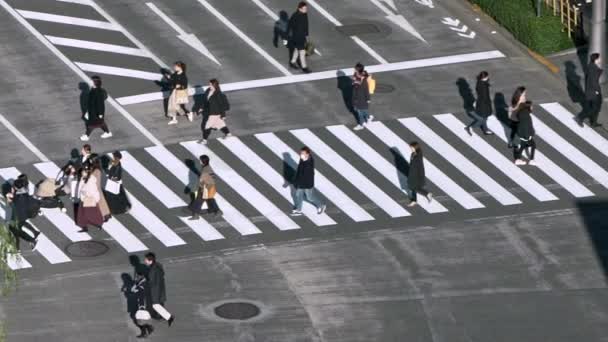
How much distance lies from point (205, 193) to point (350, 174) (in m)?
3.86

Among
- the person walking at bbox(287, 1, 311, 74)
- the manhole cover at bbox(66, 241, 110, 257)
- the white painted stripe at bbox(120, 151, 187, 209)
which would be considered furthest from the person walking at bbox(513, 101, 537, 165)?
the manhole cover at bbox(66, 241, 110, 257)

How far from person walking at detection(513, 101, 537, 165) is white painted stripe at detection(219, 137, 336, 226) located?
199 inches

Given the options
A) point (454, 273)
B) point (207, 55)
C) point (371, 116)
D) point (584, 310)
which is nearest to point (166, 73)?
point (207, 55)

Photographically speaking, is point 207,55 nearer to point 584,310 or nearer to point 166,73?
point 166,73

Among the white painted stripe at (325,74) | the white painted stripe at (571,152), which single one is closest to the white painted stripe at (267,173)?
the white painted stripe at (325,74)

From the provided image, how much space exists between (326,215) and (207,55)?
9342 millimetres

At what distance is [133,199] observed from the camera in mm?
37531

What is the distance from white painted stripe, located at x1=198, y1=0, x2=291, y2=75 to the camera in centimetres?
4422

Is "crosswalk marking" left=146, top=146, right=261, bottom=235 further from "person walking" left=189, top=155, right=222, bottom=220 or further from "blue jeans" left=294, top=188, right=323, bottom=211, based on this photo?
"blue jeans" left=294, top=188, right=323, bottom=211

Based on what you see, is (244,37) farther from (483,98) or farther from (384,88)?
(483,98)

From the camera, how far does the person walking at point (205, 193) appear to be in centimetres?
3628

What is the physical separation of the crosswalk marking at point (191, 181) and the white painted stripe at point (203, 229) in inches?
17.9

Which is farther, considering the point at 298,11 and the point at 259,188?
the point at 298,11

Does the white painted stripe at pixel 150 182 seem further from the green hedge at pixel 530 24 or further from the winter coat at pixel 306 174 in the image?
the green hedge at pixel 530 24
